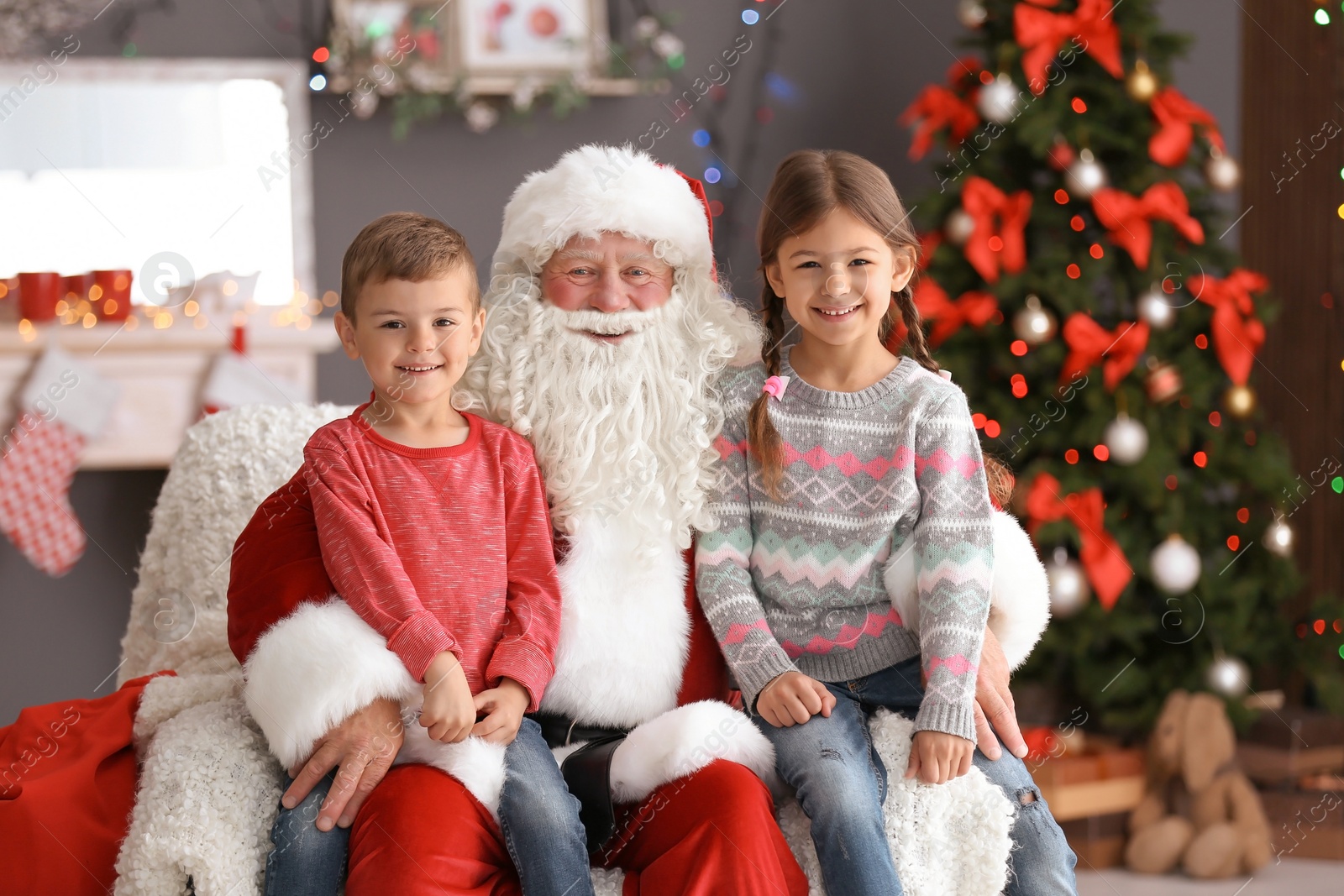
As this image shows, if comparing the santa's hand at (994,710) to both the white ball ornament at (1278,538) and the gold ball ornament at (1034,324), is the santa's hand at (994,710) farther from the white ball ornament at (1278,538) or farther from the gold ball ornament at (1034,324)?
the white ball ornament at (1278,538)

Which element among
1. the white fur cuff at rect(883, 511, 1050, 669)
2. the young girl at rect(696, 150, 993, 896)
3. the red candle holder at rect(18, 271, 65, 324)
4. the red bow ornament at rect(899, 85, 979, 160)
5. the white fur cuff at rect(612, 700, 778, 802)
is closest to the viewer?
the white fur cuff at rect(612, 700, 778, 802)

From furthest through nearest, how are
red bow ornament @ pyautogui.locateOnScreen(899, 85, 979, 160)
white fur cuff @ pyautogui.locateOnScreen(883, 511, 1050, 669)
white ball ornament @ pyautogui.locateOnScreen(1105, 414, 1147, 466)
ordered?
red bow ornament @ pyautogui.locateOnScreen(899, 85, 979, 160), white ball ornament @ pyautogui.locateOnScreen(1105, 414, 1147, 466), white fur cuff @ pyautogui.locateOnScreen(883, 511, 1050, 669)

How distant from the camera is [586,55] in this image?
12.8ft

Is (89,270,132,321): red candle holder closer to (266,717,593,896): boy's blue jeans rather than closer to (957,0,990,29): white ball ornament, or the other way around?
(266,717,593,896): boy's blue jeans

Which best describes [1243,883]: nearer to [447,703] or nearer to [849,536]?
[849,536]

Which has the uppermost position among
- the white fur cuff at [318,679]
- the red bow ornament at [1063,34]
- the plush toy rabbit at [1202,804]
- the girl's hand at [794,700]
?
the red bow ornament at [1063,34]

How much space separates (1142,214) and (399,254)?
2.22 meters

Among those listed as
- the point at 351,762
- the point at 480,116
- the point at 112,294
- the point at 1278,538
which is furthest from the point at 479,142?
the point at 351,762

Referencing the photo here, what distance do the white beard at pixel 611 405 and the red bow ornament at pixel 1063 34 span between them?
5.67ft

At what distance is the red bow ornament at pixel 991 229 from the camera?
3188mm

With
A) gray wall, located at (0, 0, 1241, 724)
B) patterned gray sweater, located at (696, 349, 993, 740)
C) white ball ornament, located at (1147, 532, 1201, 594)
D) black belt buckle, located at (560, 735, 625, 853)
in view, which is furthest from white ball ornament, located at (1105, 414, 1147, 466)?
black belt buckle, located at (560, 735, 625, 853)

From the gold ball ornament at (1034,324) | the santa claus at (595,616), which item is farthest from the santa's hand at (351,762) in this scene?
the gold ball ornament at (1034,324)

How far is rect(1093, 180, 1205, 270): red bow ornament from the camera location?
3.12 metres

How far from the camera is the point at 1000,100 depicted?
3.18 m
